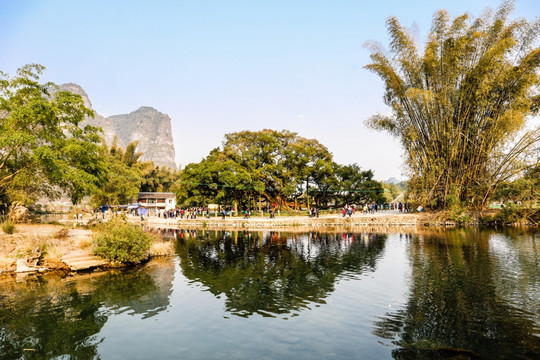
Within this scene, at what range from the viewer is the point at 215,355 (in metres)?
8.90

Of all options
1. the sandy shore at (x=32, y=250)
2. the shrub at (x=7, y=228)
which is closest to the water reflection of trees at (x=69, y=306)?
Result: the sandy shore at (x=32, y=250)

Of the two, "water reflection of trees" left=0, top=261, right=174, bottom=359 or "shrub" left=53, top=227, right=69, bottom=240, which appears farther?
"shrub" left=53, top=227, right=69, bottom=240

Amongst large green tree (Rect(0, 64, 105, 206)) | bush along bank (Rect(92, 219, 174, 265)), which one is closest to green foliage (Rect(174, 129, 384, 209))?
large green tree (Rect(0, 64, 105, 206))

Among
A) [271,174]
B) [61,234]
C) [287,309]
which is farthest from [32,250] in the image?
[271,174]

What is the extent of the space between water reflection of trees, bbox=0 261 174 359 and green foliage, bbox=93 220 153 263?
131 centimetres

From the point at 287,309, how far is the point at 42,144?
23196 millimetres

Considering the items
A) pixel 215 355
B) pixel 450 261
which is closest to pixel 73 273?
pixel 215 355

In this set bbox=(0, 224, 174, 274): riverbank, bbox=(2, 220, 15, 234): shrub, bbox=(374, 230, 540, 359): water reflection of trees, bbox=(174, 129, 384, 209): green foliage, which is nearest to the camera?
bbox=(374, 230, 540, 359): water reflection of trees

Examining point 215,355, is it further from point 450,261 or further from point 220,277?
point 450,261

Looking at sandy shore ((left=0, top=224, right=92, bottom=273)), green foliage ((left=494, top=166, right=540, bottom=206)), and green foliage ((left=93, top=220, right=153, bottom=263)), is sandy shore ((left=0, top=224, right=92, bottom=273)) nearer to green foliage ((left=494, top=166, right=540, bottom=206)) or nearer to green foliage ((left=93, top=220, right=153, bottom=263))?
green foliage ((left=93, top=220, right=153, bottom=263))

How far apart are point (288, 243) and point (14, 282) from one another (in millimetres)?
19435

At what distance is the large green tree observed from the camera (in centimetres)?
2264

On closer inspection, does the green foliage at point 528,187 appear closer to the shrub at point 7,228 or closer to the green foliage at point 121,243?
the green foliage at point 121,243

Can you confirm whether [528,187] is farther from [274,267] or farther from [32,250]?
[32,250]
